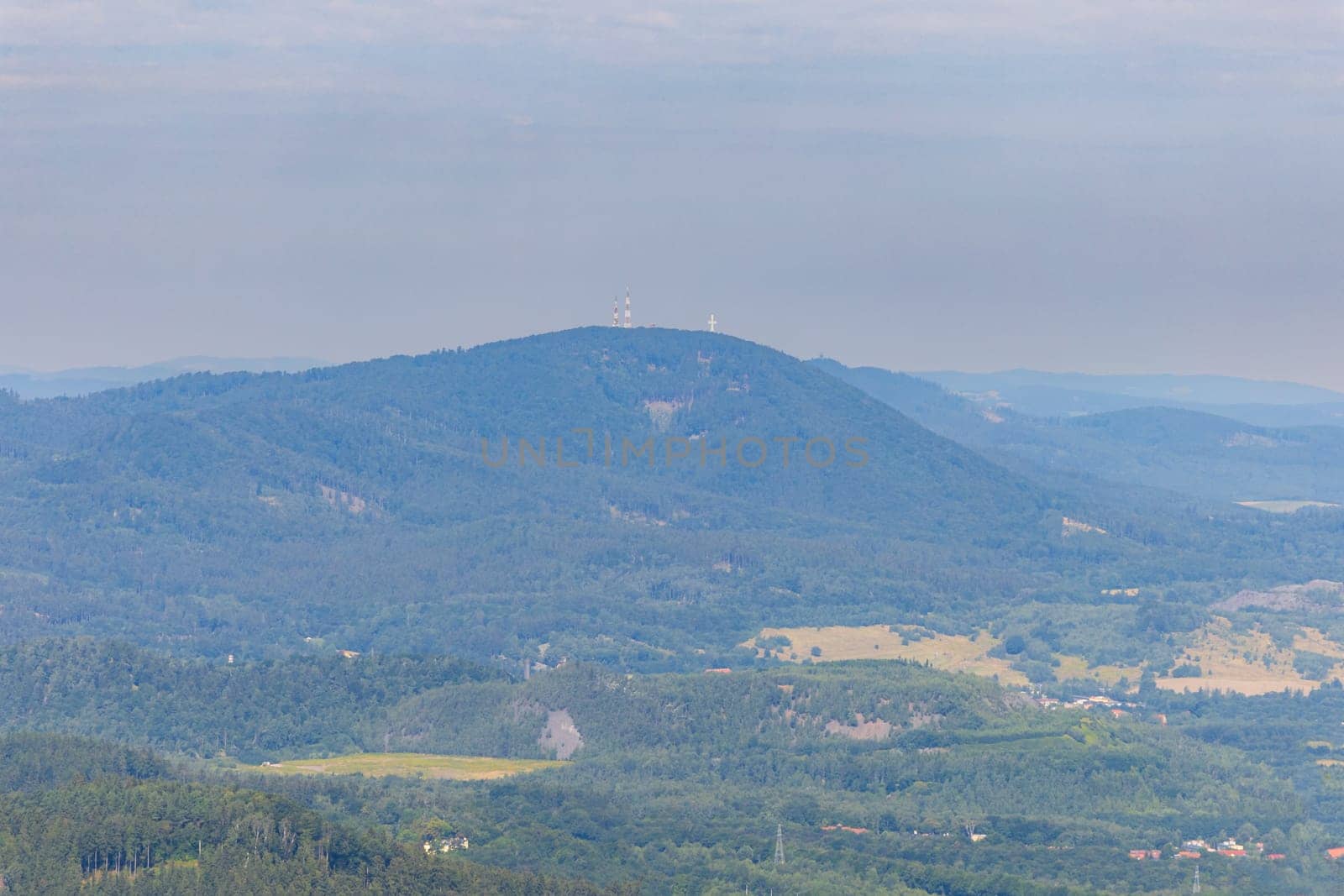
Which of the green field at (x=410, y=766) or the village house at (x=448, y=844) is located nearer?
the village house at (x=448, y=844)

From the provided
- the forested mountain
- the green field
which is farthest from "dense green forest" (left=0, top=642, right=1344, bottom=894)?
the green field

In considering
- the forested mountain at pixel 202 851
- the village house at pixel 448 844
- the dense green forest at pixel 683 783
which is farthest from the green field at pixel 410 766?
the forested mountain at pixel 202 851

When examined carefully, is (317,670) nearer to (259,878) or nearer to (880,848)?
(880,848)

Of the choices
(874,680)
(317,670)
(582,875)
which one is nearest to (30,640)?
(317,670)

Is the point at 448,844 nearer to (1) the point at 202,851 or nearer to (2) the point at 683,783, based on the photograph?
(1) the point at 202,851

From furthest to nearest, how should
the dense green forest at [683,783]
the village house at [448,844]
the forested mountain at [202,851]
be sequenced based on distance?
the village house at [448,844], the dense green forest at [683,783], the forested mountain at [202,851]

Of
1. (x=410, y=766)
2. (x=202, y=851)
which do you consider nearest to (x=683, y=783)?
(x=410, y=766)

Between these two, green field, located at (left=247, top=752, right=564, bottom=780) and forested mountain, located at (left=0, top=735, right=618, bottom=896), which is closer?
forested mountain, located at (left=0, top=735, right=618, bottom=896)

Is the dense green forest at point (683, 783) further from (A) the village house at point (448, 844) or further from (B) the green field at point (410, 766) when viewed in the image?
(B) the green field at point (410, 766)

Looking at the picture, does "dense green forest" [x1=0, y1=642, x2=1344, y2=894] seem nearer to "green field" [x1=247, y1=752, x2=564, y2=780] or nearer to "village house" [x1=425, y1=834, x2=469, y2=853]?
"village house" [x1=425, y1=834, x2=469, y2=853]
